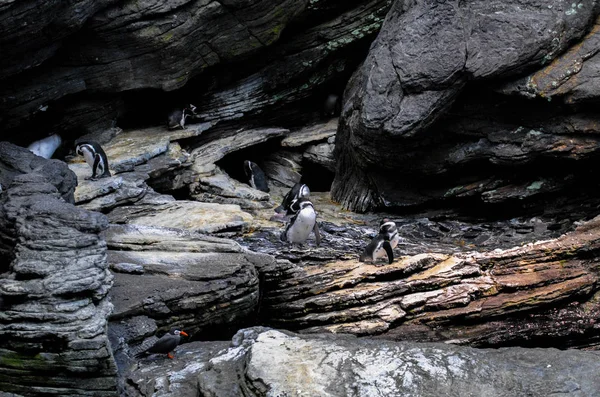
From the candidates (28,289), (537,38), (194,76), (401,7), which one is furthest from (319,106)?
(28,289)

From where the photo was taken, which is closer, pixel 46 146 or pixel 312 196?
pixel 46 146

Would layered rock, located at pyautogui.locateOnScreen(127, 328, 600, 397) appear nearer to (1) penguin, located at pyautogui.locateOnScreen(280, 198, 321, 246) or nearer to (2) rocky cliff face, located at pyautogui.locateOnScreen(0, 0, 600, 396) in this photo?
(2) rocky cliff face, located at pyautogui.locateOnScreen(0, 0, 600, 396)

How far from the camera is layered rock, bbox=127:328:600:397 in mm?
7355

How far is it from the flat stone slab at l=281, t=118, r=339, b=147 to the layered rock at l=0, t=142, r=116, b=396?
8.29m

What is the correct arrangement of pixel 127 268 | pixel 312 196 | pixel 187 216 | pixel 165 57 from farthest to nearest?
pixel 312 196 < pixel 165 57 < pixel 187 216 < pixel 127 268

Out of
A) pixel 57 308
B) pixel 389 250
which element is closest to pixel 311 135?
pixel 389 250

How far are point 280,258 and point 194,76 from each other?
6.11 m

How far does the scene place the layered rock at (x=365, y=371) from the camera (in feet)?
24.1

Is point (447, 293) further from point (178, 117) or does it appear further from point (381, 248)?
point (178, 117)

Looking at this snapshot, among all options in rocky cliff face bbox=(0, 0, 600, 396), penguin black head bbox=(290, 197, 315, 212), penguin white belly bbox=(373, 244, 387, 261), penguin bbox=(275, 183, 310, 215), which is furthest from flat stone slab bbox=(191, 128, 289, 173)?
penguin white belly bbox=(373, 244, 387, 261)

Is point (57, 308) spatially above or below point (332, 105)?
below

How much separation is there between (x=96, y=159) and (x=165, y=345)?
231 inches

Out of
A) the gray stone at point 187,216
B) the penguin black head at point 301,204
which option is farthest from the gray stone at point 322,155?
the gray stone at point 187,216

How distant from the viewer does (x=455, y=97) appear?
43.6ft
